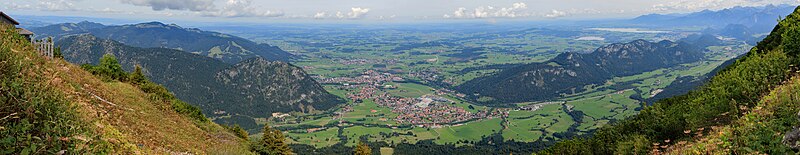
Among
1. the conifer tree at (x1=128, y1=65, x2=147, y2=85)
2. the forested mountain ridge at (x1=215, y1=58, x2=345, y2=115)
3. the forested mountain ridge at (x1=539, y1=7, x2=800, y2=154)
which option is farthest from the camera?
the forested mountain ridge at (x1=215, y1=58, x2=345, y2=115)

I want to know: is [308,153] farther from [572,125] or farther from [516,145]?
[572,125]

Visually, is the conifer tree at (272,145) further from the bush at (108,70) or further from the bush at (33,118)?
the bush at (33,118)

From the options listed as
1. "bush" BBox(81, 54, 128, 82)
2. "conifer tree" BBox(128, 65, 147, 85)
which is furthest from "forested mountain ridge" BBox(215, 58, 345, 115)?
"conifer tree" BBox(128, 65, 147, 85)

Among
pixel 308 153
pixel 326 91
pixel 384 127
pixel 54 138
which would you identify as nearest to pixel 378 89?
pixel 326 91

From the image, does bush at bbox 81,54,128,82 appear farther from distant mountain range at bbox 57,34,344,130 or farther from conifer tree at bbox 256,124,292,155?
distant mountain range at bbox 57,34,344,130

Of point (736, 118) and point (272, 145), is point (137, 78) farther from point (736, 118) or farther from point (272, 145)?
point (736, 118)

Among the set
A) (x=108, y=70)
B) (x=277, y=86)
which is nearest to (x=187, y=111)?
(x=108, y=70)
